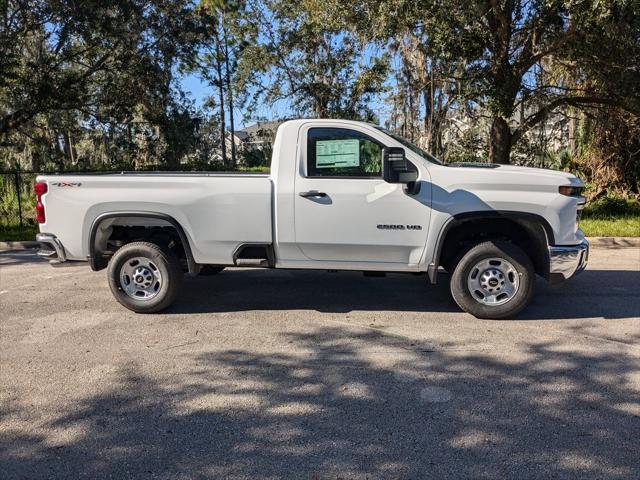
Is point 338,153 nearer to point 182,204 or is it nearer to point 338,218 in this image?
point 338,218

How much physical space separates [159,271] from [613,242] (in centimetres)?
840

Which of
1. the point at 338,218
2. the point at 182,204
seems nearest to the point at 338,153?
the point at 338,218

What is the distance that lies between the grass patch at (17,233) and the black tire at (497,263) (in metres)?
9.33

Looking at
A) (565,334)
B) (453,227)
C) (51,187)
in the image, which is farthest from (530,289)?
(51,187)

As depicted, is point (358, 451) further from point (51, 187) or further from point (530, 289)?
point (51, 187)

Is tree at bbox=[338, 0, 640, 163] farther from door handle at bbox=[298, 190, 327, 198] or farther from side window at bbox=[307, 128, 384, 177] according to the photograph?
door handle at bbox=[298, 190, 327, 198]

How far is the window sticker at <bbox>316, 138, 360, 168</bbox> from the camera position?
570 cm

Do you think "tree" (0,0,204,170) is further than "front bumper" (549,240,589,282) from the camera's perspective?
Yes


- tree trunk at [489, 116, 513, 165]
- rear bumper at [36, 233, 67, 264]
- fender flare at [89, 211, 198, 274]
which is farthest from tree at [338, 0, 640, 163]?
rear bumper at [36, 233, 67, 264]

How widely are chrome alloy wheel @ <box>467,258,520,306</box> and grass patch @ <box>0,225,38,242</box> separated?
9429 mm

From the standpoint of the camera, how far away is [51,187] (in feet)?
19.3

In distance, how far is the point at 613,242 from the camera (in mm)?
10273

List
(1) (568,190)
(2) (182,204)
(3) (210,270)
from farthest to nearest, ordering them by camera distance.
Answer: (3) (210,270)
(2) (182,204)
(1) (568,190)

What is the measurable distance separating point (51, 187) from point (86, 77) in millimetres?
10157
